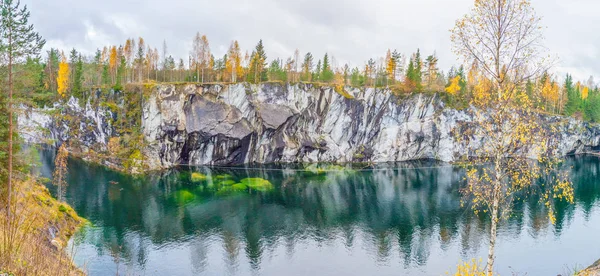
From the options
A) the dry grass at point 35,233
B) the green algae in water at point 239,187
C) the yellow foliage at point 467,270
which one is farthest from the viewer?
the green algae in water at point 239,187

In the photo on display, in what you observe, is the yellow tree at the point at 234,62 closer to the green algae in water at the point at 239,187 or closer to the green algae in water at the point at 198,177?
the green algae in water at the point at 198,177

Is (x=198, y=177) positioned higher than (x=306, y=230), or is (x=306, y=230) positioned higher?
(x=198, y=177)

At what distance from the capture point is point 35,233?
16.5m

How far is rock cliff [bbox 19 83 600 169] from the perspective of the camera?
64938mm

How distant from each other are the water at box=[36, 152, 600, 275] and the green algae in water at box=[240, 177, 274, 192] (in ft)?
2.63

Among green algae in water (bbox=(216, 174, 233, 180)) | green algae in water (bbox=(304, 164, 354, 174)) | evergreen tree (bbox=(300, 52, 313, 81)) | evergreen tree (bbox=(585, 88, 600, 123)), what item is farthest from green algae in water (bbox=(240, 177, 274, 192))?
evergreen tree (bbox=(585, 88, 600, 123))

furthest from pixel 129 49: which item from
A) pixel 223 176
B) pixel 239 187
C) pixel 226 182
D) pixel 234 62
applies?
pixel 239 187

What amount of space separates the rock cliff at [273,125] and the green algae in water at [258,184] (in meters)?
13.4

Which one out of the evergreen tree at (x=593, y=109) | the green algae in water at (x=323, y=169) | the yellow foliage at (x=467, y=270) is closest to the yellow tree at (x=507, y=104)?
the yellow foliage at (x=467, y=270)

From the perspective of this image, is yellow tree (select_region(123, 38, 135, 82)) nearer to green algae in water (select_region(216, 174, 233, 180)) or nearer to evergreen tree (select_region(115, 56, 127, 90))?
evergreen tree (select_region(115, 56, 127, 90))

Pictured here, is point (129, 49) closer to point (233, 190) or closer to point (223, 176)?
point (223, 176)

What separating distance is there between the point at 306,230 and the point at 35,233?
23.1m

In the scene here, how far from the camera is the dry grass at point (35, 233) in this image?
19.0 feet

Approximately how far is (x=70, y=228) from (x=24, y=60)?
56.9 ft
